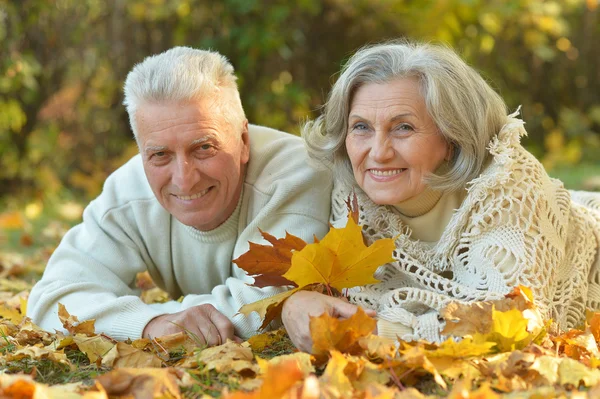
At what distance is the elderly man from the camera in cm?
288

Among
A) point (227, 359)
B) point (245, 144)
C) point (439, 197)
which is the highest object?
point (245, 144)

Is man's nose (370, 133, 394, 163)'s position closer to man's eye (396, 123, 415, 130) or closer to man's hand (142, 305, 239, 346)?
man's eye (396, 123, 415, 130)

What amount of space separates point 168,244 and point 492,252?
1374 millimetres

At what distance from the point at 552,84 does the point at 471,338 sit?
7878 mm

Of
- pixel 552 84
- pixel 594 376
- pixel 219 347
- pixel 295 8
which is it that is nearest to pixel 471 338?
pixel 594 376

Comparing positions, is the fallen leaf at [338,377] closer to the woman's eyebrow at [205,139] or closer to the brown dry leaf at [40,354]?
the brown dry leaf at [40,354]

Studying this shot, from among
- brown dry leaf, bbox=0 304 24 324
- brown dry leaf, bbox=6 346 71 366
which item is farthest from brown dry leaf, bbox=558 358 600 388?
brown dry leaf, bbox=0 304 24 324

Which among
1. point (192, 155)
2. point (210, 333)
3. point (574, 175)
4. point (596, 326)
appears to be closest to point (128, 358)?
point (210, 333)

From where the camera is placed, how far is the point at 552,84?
31.4 feet

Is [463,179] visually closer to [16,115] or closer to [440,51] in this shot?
[440,51]

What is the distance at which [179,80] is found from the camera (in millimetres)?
2887

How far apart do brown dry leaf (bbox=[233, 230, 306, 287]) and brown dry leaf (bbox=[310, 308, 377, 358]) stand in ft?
1.49

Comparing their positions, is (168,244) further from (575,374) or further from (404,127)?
(575,374)

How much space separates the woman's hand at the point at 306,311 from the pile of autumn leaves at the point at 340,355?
0.05m
